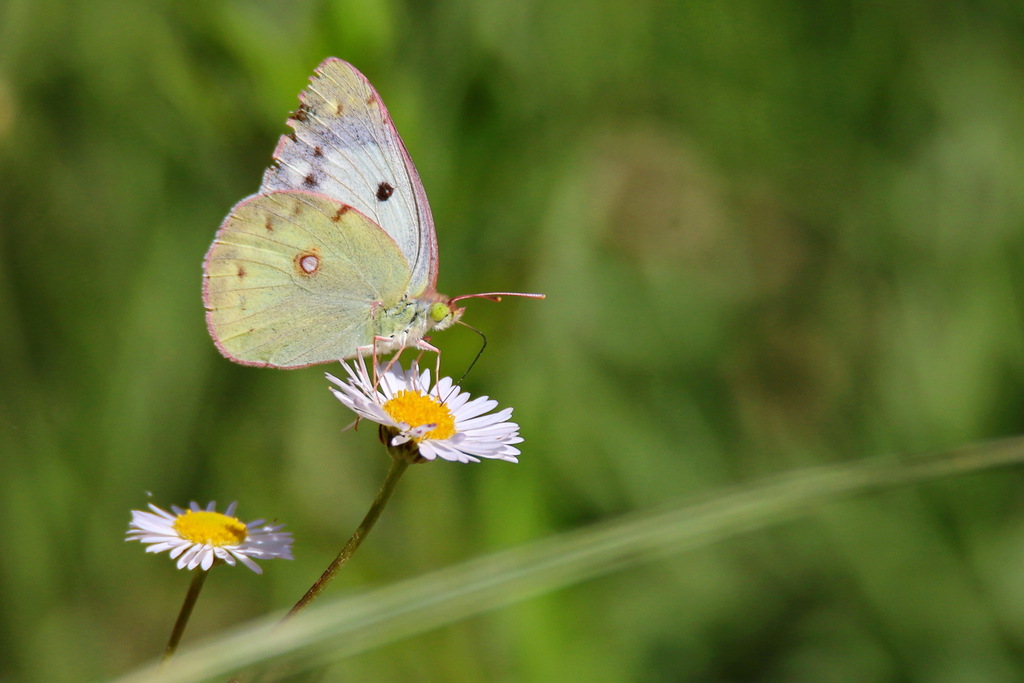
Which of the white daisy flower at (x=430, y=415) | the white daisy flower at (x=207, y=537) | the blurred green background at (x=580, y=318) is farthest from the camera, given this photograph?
the blurred green background at (x=580, y=318)

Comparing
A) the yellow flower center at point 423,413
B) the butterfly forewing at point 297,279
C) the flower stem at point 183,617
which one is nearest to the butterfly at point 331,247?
the butterfly forewing at point 297,279

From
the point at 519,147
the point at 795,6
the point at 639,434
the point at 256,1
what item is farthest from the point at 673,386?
the point at 256,1

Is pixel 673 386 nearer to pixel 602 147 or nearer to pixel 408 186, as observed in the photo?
pixel 602 147

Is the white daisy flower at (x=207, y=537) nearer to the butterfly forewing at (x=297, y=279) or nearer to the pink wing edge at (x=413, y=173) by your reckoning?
the butterfly forewing at (x=297, y=279)

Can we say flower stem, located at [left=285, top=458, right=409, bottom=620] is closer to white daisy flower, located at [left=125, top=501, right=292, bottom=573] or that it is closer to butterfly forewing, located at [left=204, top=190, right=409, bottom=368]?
white daisy flower, located at [left=125, top=501, right=292, bottom=573]

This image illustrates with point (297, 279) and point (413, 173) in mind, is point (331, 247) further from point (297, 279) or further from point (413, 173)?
point (413, 173)

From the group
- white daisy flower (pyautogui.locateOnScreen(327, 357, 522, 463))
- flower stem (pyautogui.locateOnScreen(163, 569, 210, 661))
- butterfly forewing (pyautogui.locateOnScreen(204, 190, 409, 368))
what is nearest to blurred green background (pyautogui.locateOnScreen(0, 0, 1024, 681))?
butterfly forewing (pyautogui.locateOnScreen(204, 190, 409, 368))

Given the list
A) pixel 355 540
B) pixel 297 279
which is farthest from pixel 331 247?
pixel 355 540
